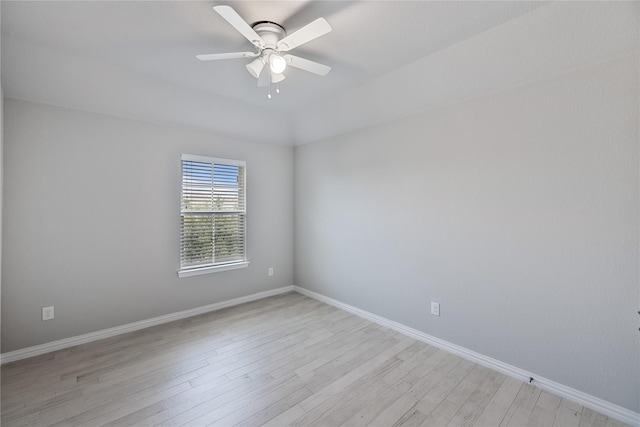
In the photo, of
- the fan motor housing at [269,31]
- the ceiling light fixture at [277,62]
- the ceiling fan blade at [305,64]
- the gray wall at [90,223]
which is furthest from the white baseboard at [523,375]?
the fan motor housing at [269,31]

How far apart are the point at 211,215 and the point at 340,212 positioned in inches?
67.3

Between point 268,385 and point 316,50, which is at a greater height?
point 316,50

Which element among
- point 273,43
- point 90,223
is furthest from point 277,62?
point 90,223

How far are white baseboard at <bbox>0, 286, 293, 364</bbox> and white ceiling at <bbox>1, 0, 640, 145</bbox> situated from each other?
2272 mm

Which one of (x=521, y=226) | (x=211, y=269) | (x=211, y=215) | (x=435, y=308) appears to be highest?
(x=211, y=215)

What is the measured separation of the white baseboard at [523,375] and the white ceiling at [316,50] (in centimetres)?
230

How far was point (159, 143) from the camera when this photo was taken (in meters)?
3.20

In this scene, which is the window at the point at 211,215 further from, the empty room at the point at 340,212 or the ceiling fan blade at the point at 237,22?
the ceiling fan blade at the point at 237,22

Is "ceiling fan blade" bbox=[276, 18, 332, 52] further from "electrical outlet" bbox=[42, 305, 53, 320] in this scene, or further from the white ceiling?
"electrical outlet" bbox=[42, 305, 53, 320]

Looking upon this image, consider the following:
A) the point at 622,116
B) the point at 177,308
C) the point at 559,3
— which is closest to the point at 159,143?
the point at 177,308

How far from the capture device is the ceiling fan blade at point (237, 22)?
148cm

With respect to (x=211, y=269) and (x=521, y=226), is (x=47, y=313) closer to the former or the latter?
(x=211, y=269)

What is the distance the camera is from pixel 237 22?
1611mm

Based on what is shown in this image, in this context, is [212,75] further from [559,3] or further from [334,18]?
[559,3]
